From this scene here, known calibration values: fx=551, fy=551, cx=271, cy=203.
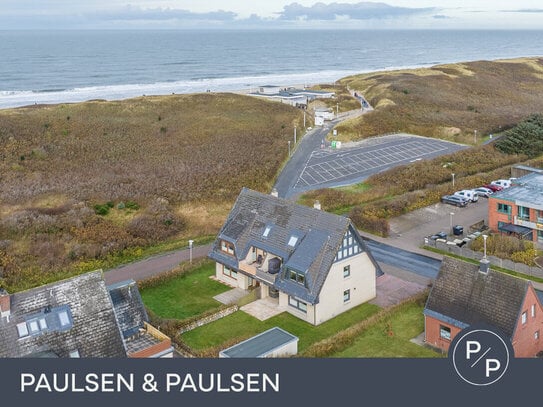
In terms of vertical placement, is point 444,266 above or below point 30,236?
above

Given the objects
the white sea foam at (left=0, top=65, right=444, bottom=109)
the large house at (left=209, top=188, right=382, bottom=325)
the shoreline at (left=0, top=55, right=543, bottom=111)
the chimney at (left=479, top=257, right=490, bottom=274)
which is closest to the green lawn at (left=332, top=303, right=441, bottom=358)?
the large house at (left=209, top=188, right=382, bottom=325)

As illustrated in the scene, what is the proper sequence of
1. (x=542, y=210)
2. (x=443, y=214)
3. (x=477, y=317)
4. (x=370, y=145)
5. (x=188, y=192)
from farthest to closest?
1. (x=370, y=145)
2. (x=188, y=192)
3. (x=443, y=214)
4. (x=542, y=210)
5. (x=477, y=317)

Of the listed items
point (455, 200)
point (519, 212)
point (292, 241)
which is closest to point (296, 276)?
point (292, 241)

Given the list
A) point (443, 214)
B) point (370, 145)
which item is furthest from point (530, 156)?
point (443, 214)

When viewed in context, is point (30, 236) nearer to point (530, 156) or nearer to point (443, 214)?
point (443, 214)

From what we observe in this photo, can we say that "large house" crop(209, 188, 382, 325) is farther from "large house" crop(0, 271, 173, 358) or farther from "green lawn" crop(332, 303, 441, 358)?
"large house" crop(0, 271, 173, 358)

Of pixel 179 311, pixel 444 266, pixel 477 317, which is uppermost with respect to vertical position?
pixel 444 266

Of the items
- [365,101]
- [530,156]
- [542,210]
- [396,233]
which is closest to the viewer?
[542,210]
